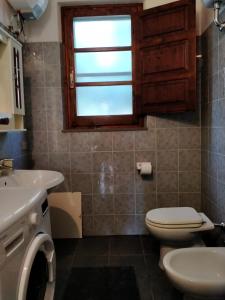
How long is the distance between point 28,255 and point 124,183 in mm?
1714

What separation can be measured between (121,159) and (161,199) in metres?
0.55

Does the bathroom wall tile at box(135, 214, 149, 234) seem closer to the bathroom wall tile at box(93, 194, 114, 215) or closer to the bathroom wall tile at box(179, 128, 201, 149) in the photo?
the bathroom wall tile at box(93, 194, 114, 215)

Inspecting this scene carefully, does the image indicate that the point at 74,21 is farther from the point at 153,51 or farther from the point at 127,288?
the point at 127,288

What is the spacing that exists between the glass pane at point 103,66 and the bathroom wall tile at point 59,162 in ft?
A: 2.51

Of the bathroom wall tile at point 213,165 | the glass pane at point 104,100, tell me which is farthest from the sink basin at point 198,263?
the glass pane at point 104,100

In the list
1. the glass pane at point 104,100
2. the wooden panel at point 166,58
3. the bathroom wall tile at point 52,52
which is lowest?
the glass pane at point 104,100

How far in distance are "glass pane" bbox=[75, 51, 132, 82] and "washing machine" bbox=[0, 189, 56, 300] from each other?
1.67 metres

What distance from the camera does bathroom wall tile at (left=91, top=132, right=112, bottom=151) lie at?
8.58ft

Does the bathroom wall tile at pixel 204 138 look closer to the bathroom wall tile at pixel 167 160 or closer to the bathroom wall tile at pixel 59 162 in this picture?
the bathroom wall tile at pixel 167 160

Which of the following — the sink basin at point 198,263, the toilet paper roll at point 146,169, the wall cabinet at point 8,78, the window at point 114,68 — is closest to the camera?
the sink basin at point 198,263

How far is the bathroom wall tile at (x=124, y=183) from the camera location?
264 cm

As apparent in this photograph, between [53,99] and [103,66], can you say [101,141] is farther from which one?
[103,66]

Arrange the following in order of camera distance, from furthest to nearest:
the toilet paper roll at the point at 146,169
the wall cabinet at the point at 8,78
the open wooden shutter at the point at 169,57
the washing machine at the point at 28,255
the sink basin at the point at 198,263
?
the toilet paper roll at the point at 146,169
the open wooden shutter at the point at 169,57
the wall cabinet at the point at 8,78
the sink basin at the point at 198,263
the washing machine at the point at 28,255

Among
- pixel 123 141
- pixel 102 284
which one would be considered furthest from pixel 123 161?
pixel 102 284
